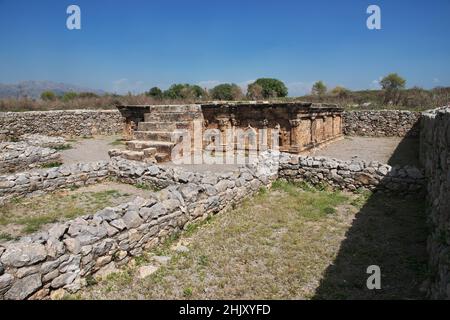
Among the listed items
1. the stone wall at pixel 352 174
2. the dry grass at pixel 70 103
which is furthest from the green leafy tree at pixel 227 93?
the stone wall at pixel 352 174

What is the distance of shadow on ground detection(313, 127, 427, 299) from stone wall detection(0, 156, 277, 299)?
258 centimetres

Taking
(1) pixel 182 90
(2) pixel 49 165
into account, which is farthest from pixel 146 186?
(1) pixel 182 90

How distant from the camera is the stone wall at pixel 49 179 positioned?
7.29m

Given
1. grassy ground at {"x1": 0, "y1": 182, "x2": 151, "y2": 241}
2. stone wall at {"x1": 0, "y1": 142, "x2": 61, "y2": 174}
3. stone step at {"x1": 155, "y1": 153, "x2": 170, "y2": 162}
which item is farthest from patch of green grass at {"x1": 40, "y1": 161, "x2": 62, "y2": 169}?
stone step at {"x1": 155, "y1": 153, "x2": 170, "y2": 162}

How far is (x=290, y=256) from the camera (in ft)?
15.6

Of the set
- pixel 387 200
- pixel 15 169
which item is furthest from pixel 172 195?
pixel 15 169

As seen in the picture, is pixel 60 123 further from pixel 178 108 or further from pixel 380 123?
pixel 380 123

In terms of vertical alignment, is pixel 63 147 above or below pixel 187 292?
above

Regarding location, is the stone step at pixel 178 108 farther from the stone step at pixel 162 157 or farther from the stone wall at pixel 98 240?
the stone wall at pixel 98 240

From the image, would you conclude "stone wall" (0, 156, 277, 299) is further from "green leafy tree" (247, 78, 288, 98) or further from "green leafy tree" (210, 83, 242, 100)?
"green leafy tree" (247, 78, 288, 98)

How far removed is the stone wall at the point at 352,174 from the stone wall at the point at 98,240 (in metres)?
2.45

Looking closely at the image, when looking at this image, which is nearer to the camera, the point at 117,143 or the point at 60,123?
the point at 117,143

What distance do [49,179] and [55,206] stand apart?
1211mm
